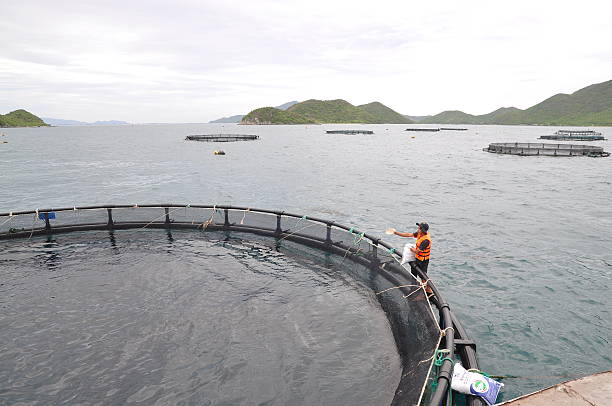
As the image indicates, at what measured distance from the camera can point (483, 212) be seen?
129 ft

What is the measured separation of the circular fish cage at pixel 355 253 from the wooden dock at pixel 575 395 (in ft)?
4.58

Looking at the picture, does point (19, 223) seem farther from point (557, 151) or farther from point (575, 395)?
point (557, 151)

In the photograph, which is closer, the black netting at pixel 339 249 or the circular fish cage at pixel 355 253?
the circular fish cage at pixel 355 253

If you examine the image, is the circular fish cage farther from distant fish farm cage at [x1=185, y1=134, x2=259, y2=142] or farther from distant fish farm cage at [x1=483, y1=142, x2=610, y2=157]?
distant fish farm cage at [x1=185, y1=134, x2=259, y2=142]

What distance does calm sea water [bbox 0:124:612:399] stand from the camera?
15992mm

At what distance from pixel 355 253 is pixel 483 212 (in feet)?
89.7

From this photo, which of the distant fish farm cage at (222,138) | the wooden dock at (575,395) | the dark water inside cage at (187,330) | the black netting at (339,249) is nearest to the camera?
the wooden dock at (575,395)

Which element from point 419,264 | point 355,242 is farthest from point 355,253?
point 419,264

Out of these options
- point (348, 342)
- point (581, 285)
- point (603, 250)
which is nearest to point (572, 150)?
point (603, 250)

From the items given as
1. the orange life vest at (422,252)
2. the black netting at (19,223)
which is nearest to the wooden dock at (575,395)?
the orange life vest at (422,252)

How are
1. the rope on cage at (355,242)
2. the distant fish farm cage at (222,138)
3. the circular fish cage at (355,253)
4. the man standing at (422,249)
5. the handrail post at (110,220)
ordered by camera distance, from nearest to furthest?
the circular fish cage at (355,253), the man standing at (422,249), the rope on cage at (355,242), the handrail post at (110,220), the distant fish farm cage at (222,138)

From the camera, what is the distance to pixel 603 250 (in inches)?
1046

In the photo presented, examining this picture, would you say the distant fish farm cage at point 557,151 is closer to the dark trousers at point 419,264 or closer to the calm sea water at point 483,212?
the calm sea water at point 483,212

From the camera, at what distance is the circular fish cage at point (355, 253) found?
9516mm
